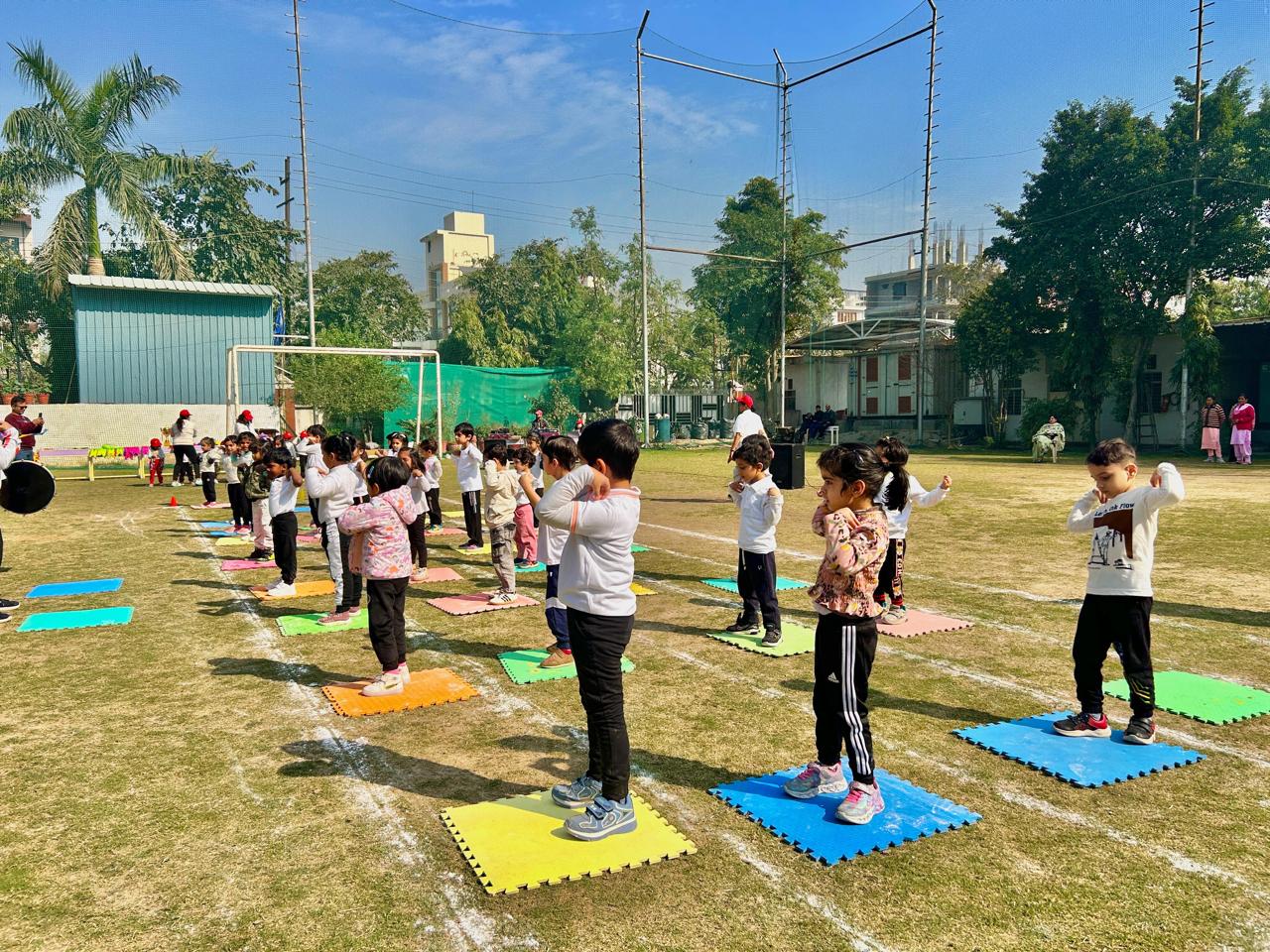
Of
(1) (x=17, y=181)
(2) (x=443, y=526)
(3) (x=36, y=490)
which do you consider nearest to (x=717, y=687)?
(3) (x=36, y=490)

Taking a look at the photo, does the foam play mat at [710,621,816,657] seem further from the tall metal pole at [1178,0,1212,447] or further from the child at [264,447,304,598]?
the tall metal pole at [1178,0,1212,447]

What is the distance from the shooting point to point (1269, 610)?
7684mm

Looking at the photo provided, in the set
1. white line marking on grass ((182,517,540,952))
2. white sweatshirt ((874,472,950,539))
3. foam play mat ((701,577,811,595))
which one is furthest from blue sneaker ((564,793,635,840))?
foam play mat ((701,577,811,595))

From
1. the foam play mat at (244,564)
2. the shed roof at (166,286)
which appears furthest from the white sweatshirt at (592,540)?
the shed roof at (166,286)

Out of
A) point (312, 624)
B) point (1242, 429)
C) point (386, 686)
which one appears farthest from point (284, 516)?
point (1242, 429)

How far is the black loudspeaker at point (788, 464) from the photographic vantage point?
18.1 m

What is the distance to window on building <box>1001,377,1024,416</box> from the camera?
3366cm

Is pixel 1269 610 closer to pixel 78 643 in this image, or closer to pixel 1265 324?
pixel 78 643

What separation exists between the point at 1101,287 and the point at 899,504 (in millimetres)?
26909

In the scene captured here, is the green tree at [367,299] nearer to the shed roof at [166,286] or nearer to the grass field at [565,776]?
the shed roof at [166,286]

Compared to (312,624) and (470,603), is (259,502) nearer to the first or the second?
(312,624)

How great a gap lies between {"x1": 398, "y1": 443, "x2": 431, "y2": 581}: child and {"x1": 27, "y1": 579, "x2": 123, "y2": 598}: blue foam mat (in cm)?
339

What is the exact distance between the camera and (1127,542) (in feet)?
15.5

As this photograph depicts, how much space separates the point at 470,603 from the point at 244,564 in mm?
4149
